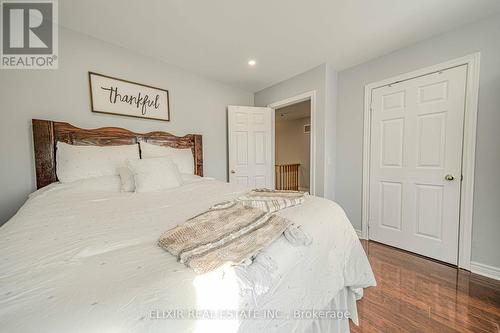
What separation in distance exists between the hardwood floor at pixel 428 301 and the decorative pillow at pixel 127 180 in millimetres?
2002

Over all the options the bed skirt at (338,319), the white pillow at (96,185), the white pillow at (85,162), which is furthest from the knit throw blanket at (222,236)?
the white pillow at (85,162)

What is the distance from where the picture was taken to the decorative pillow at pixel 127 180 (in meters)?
1.66

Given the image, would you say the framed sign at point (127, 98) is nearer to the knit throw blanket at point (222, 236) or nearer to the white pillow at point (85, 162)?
the white pillow at point (85, 162)

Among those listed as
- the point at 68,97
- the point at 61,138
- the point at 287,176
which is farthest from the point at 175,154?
the point at 287,176

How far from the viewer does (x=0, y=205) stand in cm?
159

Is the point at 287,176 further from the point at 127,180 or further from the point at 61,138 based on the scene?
the point at 61,138

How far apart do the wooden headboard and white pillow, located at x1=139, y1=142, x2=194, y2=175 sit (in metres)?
0.18

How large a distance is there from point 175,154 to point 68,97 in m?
1.13

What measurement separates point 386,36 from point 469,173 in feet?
5.26

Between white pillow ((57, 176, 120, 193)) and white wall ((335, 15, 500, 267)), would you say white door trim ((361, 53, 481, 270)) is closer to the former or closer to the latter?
white wall ((335, 15, 500, 267))

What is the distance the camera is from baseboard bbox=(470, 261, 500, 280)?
5.59 feet

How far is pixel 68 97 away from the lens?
1.87 metres

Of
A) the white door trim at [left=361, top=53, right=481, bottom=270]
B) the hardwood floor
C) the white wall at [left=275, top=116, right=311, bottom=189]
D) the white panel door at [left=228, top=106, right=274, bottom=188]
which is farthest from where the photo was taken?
the white wall at [left=275, top=116, right=311, bottom=189]

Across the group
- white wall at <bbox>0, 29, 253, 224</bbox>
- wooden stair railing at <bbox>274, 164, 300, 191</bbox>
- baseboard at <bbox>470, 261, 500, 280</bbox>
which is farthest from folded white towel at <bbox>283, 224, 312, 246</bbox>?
wooden stair railing at <bbox>274, 164, 300, 191</bbox>
